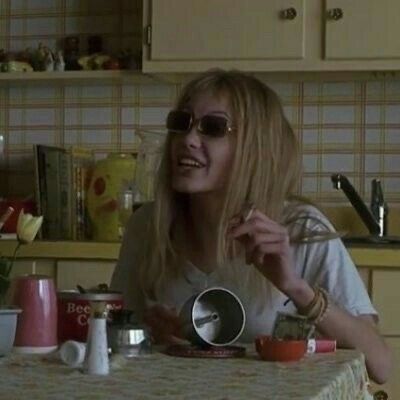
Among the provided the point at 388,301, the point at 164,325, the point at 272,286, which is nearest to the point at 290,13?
the point at 388,301

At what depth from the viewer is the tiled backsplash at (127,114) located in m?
3.17

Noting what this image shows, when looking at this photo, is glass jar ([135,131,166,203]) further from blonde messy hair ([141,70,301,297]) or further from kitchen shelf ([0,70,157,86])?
blonde messy hair ([141,70,301,297])

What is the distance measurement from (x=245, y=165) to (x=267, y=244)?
16.2 inches

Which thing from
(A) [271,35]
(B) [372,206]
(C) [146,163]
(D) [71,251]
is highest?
(A) [271,35]

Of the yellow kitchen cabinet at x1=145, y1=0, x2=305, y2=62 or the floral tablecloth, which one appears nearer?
the floral tablecloth

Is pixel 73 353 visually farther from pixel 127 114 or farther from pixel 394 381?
pixel 127 114

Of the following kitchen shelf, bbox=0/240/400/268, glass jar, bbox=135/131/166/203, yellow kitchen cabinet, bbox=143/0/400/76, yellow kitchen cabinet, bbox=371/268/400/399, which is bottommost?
yellow kitchen cabinet, bbox=371/268/400/399

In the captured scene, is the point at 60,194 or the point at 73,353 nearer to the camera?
the point at 73,353

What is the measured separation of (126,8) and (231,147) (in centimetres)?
169

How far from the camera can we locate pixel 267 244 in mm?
1402

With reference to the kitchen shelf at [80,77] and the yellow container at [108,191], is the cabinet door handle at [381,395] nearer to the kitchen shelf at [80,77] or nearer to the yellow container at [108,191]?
the yellow container at [108,191]

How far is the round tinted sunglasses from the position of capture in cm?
175

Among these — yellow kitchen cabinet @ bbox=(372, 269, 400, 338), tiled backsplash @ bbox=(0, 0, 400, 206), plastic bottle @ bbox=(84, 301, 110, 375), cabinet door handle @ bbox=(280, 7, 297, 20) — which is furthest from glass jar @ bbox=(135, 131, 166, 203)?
plastic bottle @ bbox=(84, 301, 110, 375)

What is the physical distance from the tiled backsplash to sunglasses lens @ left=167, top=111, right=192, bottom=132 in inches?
59.4
